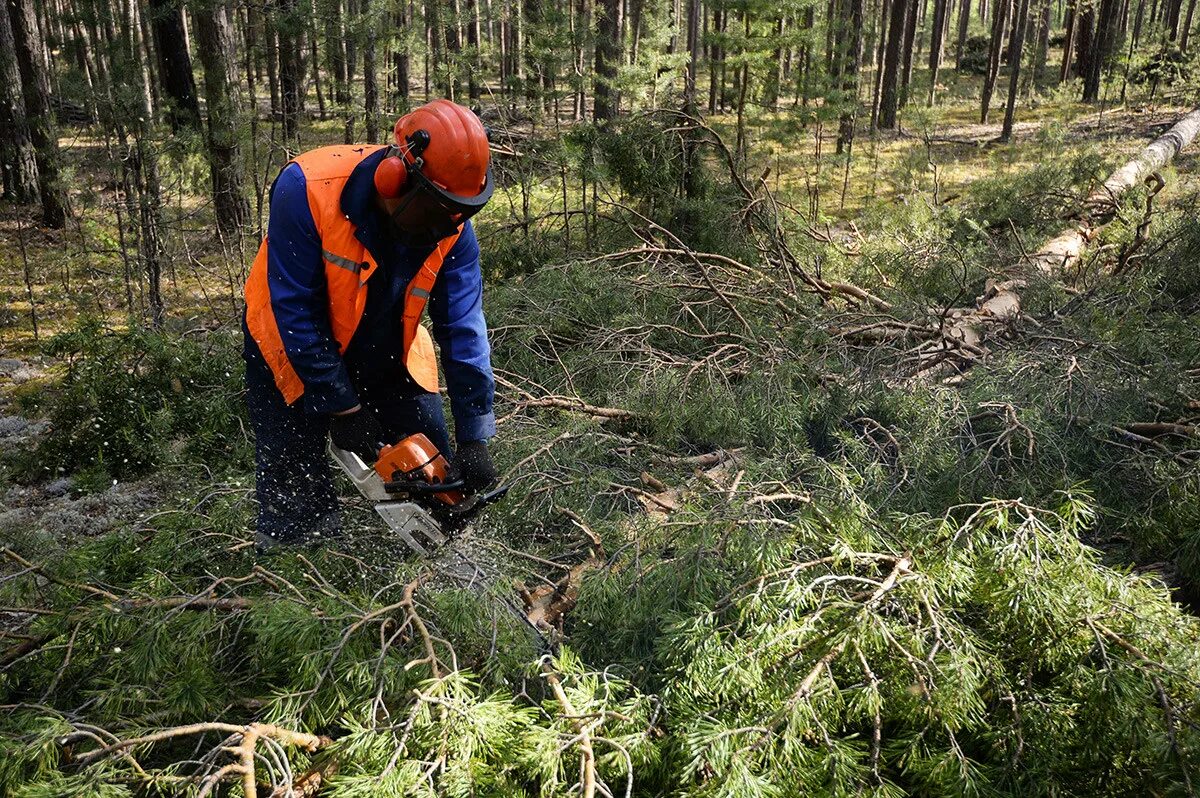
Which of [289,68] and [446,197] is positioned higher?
[289,68]

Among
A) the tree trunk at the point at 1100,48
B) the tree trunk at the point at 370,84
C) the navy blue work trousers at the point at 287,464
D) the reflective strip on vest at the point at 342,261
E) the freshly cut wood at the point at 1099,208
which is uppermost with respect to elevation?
the tree trunk at the point at 1100,48

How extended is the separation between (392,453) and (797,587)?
1361mm

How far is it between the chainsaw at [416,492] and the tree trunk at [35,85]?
8.18m

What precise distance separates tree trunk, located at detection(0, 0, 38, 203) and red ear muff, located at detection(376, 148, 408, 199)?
8.49 m

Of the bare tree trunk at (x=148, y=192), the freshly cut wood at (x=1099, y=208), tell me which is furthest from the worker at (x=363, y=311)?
the freshly cut wood at (x=1099, y=208)

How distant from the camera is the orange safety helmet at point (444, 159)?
8.06 ft

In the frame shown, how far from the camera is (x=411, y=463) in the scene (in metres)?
2.57

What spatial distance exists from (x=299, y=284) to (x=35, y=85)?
9090 mm

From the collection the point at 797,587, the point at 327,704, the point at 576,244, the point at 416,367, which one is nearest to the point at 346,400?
the point at 416,367

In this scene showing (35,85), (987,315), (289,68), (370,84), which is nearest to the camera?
(987,315)

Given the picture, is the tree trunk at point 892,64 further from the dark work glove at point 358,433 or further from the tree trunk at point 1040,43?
the dark work glove at point 358,433

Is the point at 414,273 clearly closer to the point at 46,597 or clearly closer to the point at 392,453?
the point at 392,453

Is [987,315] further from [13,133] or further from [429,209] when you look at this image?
[13,133]

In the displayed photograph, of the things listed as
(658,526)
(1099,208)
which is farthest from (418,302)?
(1099,208)
